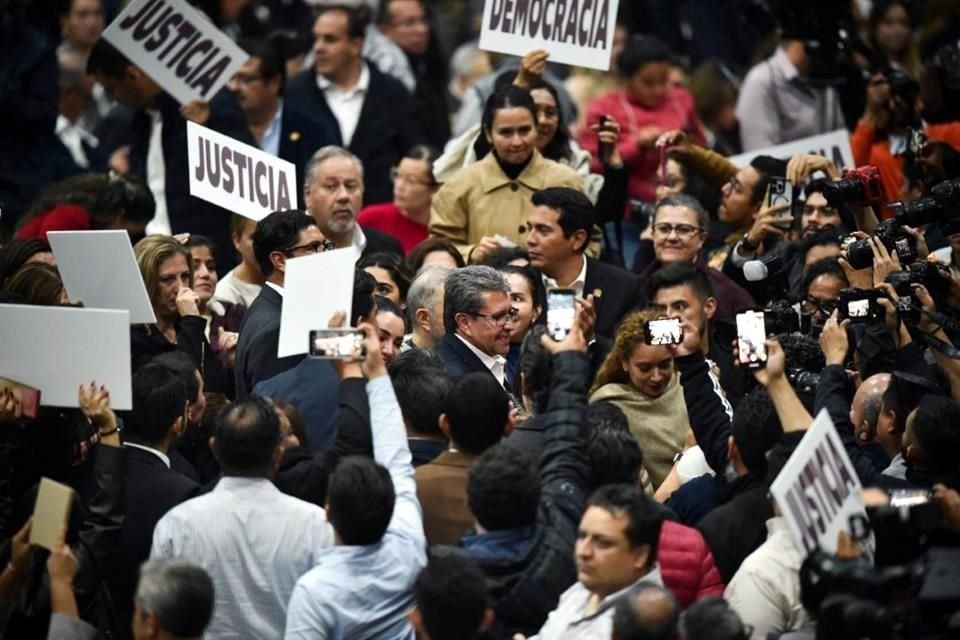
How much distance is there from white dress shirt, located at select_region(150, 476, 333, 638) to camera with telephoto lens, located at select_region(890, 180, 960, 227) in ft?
9.44

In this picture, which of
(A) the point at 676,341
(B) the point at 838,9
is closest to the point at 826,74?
(B) the point at 838,9

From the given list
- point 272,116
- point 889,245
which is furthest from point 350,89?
point 889,245

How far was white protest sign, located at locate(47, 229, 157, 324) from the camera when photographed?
8.67 m

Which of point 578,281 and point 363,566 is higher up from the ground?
point 578,281

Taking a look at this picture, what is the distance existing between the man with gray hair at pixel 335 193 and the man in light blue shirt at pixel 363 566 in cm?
378

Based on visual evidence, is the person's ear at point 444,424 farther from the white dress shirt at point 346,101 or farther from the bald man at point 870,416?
the white dress shirt at point 346,101

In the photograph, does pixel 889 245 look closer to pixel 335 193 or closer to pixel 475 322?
pixel 475 322

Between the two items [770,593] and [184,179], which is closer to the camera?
[770,593]

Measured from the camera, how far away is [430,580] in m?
6.43

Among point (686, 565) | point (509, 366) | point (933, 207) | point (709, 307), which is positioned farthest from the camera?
point (709, 307)

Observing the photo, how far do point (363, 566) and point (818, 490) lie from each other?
147 centimetres

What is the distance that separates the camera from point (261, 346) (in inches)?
348

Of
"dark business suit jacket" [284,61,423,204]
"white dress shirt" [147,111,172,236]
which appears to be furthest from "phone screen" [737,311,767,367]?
"dark business suit jacket" [284,61,423,204]

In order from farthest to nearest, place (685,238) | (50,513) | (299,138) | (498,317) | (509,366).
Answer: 1. (299,138)
2. (685,238)
3. (509,366)
4. (498,317)
5. (50,513)
